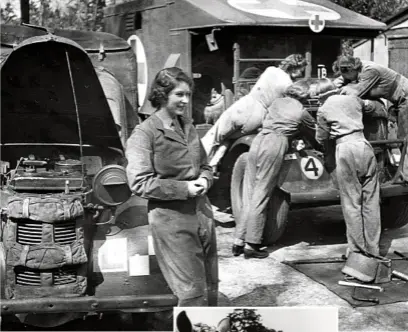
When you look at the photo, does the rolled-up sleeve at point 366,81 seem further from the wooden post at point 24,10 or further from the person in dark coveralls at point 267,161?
the wooden post at point 24,10

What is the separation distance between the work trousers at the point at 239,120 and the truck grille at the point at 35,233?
7.91 feet

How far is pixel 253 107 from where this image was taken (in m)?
5.04

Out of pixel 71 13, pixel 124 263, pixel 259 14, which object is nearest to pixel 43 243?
pixel 124 263

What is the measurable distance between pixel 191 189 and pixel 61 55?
1.03m

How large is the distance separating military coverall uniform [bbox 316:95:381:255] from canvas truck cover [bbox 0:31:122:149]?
1.41 meters

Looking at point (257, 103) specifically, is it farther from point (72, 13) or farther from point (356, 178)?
point (72, 13)

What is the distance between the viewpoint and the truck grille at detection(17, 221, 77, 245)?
277 cm

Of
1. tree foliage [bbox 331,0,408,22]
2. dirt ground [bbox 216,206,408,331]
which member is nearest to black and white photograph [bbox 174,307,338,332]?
dirt ground [bbox 216,206,408,331]

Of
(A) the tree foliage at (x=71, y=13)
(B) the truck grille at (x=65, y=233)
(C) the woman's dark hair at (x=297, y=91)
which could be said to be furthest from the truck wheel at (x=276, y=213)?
(A) the tree foliage at (x=71, y=13)

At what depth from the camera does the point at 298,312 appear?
7.72 ft

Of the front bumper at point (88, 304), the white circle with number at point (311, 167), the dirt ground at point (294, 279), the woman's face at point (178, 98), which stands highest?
the woman's face at point (178, 98)

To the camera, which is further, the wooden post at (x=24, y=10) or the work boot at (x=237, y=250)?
the wooden post at (x=24, y=10)

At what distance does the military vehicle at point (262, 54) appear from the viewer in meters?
4.86

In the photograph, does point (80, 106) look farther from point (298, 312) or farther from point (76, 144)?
point (298, 312)
